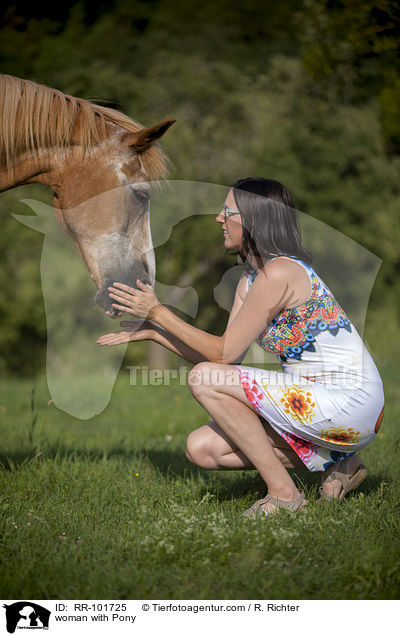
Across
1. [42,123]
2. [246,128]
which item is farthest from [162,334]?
[246,128]

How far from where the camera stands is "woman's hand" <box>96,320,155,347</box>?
126 inches

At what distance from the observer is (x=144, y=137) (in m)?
3.22

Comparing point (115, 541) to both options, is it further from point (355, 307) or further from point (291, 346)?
point (355, 307)

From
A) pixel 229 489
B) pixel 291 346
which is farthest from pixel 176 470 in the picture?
pixel 291 346

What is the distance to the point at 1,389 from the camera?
8.50 metres

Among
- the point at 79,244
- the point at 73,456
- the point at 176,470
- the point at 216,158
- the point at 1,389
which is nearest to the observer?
the point at 79,244

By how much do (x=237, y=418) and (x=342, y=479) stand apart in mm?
730

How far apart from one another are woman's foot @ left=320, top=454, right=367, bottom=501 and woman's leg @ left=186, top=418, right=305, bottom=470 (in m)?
0.22

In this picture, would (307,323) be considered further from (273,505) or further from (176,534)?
(176,534)

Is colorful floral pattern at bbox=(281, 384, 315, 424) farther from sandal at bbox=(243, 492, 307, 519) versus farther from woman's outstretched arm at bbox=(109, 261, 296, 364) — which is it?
sandal at bbox=(243, 492, 307, 519)

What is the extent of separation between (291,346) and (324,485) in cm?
83

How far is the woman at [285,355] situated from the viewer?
9.84 feet
